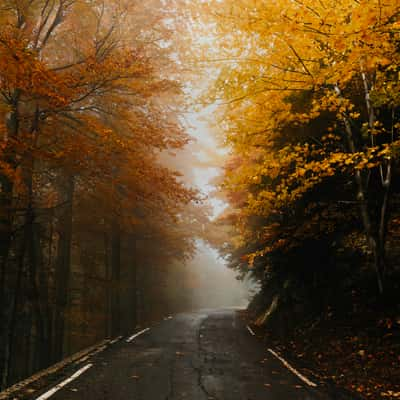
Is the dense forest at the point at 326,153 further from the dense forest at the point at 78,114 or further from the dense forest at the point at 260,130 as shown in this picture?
the dense forest at the point at 78,114

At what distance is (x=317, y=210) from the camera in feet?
36.0

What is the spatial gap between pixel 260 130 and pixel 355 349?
5.89m

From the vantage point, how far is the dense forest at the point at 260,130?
Answer: 7.07 metres

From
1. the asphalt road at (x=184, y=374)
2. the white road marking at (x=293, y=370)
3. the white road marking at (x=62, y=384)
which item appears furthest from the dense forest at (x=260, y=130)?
the white road marking at (x=62, y=384)

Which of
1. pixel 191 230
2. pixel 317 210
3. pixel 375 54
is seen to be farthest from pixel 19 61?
pixel 191 230

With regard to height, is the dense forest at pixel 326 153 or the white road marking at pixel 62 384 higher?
the dense forest at pixel 326 153

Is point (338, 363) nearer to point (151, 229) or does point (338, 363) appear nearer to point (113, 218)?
point (113, 218)

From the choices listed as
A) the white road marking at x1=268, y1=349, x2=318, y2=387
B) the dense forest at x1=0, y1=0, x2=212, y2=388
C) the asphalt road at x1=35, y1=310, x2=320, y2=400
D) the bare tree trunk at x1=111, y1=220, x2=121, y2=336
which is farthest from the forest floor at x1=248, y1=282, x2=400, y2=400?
the bare tree trunk at x1=111, y1=220, x2=121, y2=336

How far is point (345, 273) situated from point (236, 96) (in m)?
7.10

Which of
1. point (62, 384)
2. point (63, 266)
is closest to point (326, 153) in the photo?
point (62, 384)

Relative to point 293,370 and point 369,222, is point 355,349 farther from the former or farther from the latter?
point 369,222

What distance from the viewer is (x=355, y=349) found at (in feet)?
28.9

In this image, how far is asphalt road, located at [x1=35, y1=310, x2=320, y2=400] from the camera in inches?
243

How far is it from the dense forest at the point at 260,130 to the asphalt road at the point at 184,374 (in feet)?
4.47
